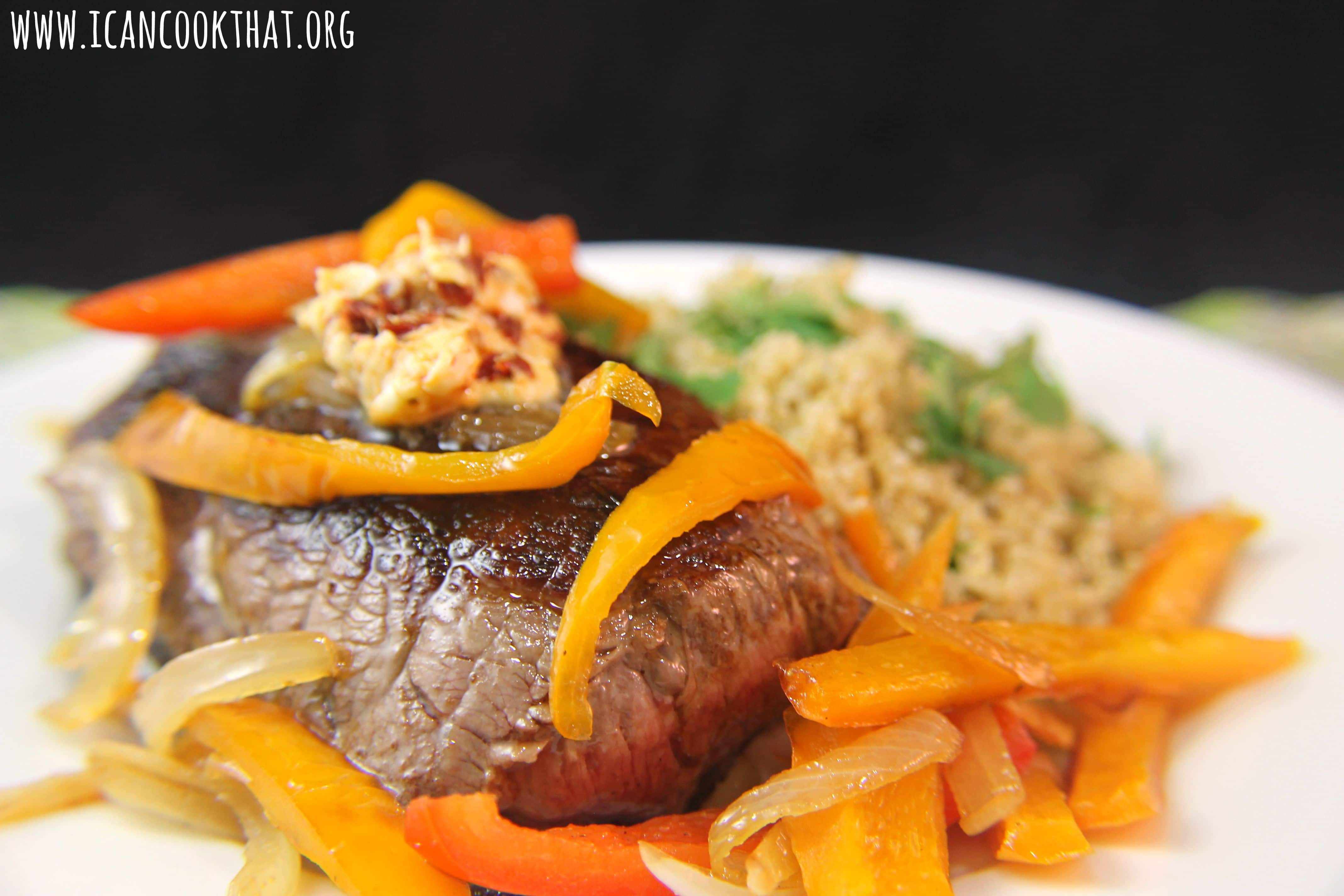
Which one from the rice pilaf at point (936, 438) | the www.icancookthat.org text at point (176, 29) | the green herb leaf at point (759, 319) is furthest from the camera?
the www.icancookthat.org text at point (176, 29)

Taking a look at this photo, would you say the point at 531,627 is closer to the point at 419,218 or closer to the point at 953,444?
the point at 419,218

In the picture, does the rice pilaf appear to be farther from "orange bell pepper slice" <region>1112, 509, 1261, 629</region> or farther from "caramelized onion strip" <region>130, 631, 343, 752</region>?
"caramelized onion strip" <region>130, 631, 343, 752</region>

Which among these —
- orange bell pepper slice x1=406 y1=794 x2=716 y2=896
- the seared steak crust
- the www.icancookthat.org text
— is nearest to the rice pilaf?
the seared steak crust

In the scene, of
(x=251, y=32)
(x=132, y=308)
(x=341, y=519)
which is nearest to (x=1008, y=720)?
(x=341, y=519)

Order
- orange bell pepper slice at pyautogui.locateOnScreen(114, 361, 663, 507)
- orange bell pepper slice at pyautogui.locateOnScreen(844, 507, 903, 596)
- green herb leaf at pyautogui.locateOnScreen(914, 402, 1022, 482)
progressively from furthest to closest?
green herb leaf at pyautogui.locateOnScreen(914, 402, 1022, 482) → orange bell pepper slice at pyautogui.locateOnScreen(844, 507, 903, 596) → orange bell pepper slice at pyautogui.locateOnScreen(114, 361, 663, 507)

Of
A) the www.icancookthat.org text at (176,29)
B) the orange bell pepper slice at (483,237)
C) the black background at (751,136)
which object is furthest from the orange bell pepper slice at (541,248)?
the black background at (751,136)

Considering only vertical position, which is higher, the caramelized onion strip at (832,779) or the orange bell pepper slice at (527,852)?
the caramelized onion strip at (832,779)

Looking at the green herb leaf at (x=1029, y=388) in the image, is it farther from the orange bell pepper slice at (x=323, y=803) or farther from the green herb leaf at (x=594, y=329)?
the orange bell pepper slice at (x=323, y=803)
